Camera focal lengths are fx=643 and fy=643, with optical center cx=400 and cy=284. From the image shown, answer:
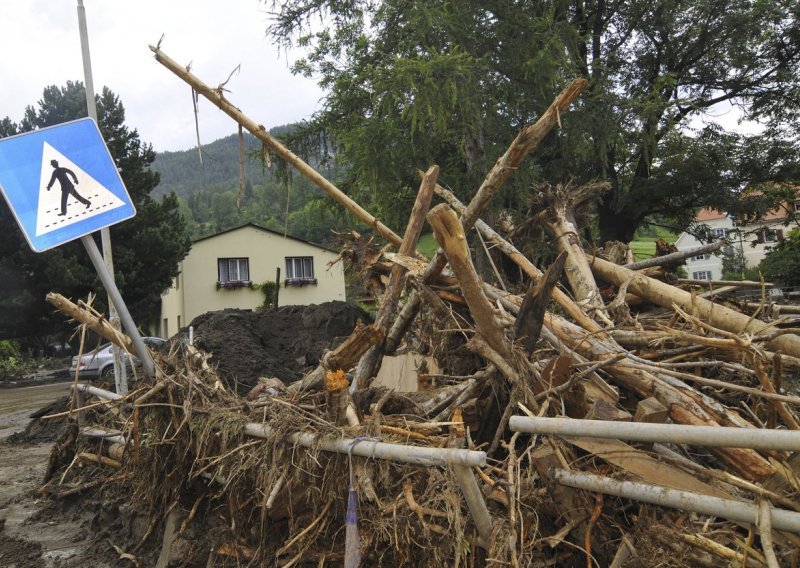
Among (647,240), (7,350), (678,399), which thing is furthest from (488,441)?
(647,240)

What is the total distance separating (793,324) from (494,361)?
114 inches

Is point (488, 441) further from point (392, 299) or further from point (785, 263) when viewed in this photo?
point (785, 263)

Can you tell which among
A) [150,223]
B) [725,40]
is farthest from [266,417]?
[150,223]

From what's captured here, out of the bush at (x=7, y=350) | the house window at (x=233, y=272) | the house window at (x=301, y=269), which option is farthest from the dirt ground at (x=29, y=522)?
the house window at (x=301, y=269)

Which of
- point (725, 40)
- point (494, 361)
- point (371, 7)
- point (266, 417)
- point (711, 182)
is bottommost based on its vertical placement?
point (266, 417)

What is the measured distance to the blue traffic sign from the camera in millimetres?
4090

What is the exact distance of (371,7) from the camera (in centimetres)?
1588

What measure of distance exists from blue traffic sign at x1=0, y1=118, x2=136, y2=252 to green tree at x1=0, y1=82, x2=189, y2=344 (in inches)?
740

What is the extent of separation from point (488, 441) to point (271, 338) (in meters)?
6.05

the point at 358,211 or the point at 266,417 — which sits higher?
the point at 358,211

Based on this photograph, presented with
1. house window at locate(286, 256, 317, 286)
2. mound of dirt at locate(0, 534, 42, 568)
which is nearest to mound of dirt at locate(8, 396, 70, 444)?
mound of dirt at locate(0, 534, 42, 568)

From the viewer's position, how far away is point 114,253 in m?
24.7

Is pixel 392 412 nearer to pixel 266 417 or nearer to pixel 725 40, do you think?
pixel 266 417

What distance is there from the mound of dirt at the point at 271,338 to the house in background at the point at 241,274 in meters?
21.1
